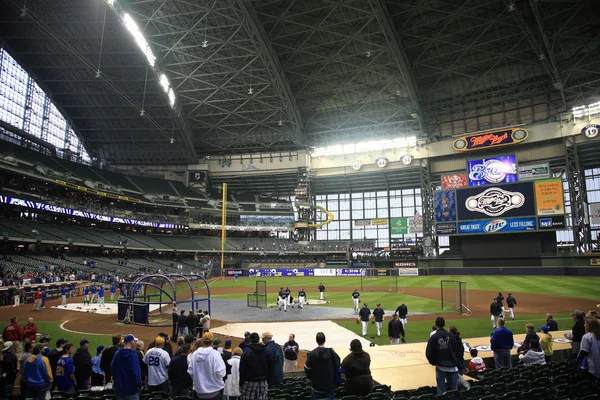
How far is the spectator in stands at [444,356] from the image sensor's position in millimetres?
8070

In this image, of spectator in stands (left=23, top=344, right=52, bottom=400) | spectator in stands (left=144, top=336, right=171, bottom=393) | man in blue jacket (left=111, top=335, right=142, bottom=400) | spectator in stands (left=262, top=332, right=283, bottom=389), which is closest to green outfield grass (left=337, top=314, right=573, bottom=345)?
spectator in stands (left=262, top=332, right=283, bottom=389)

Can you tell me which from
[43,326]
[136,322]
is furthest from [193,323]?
[43,326]

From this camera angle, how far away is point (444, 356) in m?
8.12

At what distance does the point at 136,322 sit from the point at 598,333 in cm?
2237

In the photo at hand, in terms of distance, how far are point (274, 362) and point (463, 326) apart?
57.4 feet

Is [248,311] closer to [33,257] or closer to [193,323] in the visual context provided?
[193,323]

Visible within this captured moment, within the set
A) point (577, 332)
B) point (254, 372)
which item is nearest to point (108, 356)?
point (254, 372)

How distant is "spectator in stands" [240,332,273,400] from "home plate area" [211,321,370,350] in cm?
1040

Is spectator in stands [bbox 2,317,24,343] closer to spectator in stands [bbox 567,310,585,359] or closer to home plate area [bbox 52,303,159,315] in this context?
home plate area [bbox 52,303,159,315]

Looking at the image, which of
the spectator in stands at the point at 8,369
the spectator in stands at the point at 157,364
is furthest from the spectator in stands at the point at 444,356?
the spectator in stands at the point at 8,369

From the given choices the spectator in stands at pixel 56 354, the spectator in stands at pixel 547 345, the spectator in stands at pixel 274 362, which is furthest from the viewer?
the spectator in stands at pixel 547 345

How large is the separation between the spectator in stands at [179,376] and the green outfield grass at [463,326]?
41.9 feet

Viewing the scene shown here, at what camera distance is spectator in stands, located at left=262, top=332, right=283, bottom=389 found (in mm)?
7777

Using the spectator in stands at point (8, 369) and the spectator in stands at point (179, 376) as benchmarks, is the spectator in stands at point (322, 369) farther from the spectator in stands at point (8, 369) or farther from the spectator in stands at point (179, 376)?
the spectator in stands at point (8, 369)
